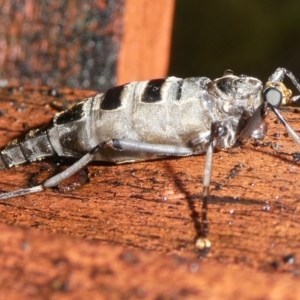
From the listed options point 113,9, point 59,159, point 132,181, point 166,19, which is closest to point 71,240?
point 132,181

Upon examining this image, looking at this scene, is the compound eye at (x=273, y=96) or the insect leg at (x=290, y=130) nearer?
the insect leg at (x=290, y=130)

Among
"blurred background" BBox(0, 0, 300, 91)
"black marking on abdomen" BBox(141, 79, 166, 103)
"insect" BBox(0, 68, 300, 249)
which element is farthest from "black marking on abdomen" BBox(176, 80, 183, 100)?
"blurred background" BBox(0, 0, 300, 91)

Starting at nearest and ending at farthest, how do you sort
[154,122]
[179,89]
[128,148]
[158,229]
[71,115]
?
[158,229], [128,148], [154,122], [179,89], [71,115]

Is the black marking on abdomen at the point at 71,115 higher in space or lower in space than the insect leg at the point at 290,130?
lower

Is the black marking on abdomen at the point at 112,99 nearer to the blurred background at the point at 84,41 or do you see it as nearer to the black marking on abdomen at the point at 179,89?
the black marking on abdomen at the point at 179,89

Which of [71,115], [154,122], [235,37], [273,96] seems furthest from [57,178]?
[235,37]

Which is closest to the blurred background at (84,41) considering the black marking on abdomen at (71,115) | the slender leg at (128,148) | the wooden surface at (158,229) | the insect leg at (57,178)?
the black marking on abdomen at (71,115)

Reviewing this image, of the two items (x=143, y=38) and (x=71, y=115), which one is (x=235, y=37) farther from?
(x=71, y=115)

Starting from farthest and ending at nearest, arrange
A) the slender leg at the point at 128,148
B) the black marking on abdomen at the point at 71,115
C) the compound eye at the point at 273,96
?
the black marking on abdomen at the point at 71,115, the compound eye at the point at 273,96, the slender leg at the point at 128,148

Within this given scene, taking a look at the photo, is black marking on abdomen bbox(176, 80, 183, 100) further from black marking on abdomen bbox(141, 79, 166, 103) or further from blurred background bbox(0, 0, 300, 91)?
blurred background bbox(0, 0, 300, 91)

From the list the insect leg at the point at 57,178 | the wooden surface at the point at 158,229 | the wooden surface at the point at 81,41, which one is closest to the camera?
the wooden surface at the point at 158,229
